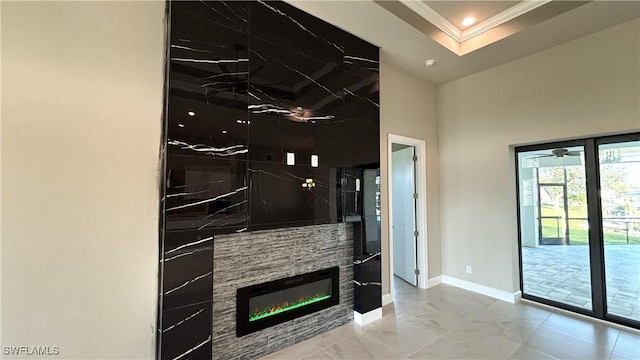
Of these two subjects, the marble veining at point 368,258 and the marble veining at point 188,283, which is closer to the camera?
the marble veining at point 188,283

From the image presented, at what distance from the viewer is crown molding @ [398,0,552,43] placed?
2.88 meters

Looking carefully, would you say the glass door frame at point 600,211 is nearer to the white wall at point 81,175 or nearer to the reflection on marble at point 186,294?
the reflection on marble at point 186,294

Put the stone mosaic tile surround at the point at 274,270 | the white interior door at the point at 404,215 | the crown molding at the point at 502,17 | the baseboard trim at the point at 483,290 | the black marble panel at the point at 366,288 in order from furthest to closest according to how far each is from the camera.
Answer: the white interior door at the point at 404,215
the baseboard trim at the point at 483,290
the black marble panel at the point at 366,288
the crown molding at the point at 502,17
the stone mosaic tile surround at the point at 274,270

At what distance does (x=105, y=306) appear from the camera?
6.16 ft

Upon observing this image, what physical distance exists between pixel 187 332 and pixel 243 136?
1664mm

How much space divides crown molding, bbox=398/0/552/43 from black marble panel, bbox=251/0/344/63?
2.77 ft

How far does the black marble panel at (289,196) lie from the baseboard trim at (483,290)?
2765mm

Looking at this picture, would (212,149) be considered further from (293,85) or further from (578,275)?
(578,275)

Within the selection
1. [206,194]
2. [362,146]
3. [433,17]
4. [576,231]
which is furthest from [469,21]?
[206,194]

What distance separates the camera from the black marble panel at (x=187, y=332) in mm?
1978

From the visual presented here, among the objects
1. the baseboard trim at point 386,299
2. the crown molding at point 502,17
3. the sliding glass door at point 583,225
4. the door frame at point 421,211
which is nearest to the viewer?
Result: the crown molding at point 502,17

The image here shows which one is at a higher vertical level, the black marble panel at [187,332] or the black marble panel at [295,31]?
the black marble panel at [295,31]

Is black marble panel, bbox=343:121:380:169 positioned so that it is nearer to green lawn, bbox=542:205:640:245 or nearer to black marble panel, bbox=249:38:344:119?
black marble panel, bbox=249:38:344:119

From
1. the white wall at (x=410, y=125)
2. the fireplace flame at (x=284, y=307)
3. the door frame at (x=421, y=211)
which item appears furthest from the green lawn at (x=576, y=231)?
the fireplace flame at (x=284, y=307)
